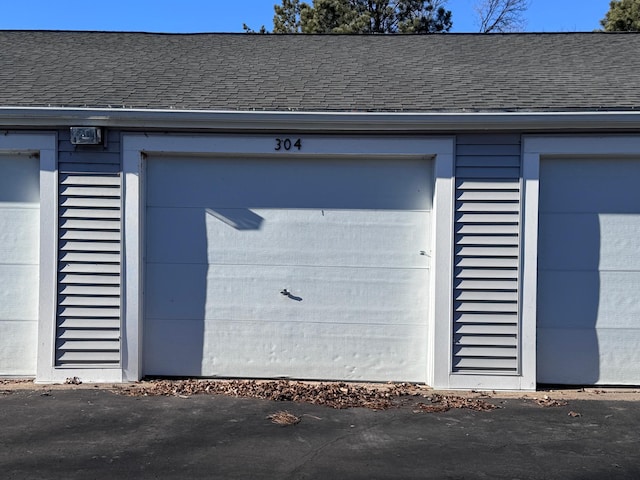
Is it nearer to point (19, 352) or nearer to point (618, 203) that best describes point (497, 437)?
point (618, 203)

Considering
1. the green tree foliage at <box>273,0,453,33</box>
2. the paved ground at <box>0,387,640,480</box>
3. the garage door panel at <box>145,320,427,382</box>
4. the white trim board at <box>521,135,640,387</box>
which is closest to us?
the paved ground at <box>0,387,640,480</box>

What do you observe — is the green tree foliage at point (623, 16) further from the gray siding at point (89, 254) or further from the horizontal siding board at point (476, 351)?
the gray siding at point (89, 254)

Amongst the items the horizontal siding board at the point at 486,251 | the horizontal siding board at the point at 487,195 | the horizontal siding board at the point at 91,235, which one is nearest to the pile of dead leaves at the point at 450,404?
the horizontal siding board at the point at 486,251

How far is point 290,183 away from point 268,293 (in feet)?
3.99

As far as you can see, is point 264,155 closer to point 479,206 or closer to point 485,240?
point 479,206

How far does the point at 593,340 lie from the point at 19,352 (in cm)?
614

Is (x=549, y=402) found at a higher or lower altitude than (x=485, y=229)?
lower

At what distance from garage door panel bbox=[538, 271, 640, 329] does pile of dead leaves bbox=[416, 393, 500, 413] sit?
3.94 ft

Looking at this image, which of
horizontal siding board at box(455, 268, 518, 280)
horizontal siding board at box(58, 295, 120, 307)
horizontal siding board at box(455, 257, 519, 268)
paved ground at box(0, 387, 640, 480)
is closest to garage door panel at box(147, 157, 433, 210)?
horizontal siding board at box(455, 257, 519, 268)

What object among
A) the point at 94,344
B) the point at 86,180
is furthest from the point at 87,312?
the point at 86,180

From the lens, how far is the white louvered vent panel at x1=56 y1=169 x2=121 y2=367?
6578 mm

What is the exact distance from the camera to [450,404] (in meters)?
5.97

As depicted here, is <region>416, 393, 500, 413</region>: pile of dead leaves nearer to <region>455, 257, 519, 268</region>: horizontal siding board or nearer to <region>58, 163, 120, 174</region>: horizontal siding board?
<region>455, 257, 519, 268</region>: horizontal siding board

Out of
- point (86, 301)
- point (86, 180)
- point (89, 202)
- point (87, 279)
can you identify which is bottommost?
point (86, 301)
